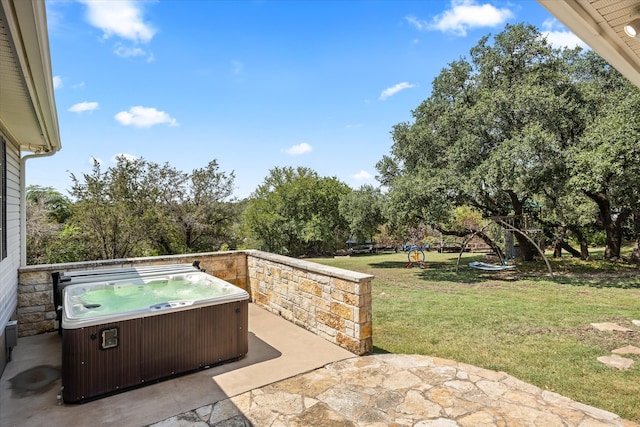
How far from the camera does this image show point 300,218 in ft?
70.8

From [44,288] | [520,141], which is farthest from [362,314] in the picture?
[520,141]

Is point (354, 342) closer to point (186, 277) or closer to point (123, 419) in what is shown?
point (123, 419)

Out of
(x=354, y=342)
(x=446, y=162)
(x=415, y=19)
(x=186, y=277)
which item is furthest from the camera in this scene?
(x=446, y=162)

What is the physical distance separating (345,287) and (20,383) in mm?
3334

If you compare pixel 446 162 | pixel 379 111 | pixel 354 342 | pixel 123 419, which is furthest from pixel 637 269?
pixel 123 419

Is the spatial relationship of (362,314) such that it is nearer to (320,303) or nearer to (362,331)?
(362,331)

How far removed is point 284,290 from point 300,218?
53.2 ft

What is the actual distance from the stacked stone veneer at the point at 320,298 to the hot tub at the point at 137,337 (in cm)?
102

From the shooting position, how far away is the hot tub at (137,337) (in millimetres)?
3061

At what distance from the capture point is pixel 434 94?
45.8 ft

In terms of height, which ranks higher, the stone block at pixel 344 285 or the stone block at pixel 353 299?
the stone block at pixel 344 285

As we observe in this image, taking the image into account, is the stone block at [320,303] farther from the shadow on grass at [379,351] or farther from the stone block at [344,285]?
the shadow on grass at [379,351]

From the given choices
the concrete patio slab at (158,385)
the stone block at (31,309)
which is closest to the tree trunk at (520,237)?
the concrete patio slab at (158,385)

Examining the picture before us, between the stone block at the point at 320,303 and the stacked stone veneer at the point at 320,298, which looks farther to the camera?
the stone block at the point at 320,303
